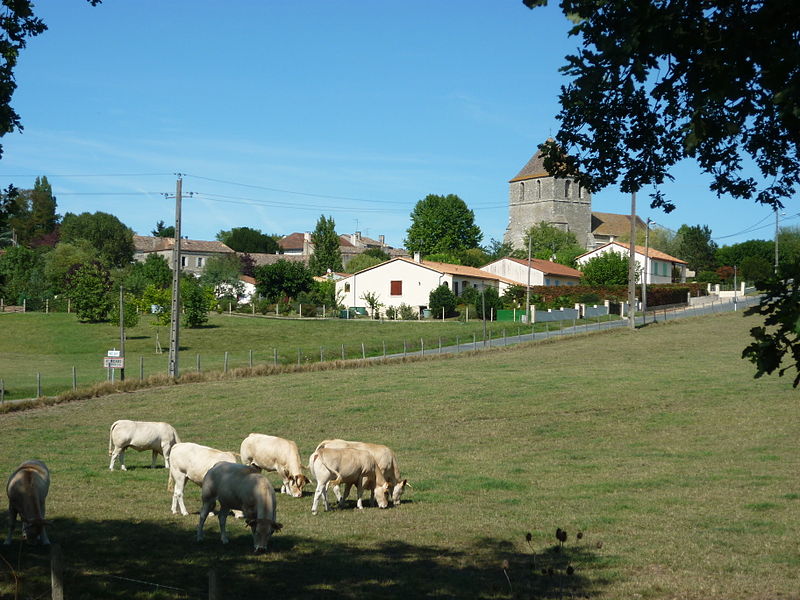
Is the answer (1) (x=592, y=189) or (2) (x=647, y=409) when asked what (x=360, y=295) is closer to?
(2) (x=647, y=409)

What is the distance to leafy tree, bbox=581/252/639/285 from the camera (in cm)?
10825

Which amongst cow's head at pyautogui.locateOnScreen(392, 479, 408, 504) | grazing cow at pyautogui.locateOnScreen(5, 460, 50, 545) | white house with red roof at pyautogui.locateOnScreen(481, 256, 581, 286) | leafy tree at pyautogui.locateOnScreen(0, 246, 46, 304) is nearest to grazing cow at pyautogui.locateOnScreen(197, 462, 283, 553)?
grazing cow at pyautogui.locateOnScreen(5, 460, 50, 545)

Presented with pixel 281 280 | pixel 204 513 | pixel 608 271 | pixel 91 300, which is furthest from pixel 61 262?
pixel 204 513

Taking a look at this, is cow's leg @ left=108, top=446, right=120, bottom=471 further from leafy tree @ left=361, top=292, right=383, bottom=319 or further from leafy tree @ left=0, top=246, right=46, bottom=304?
leafy tree @ left=0, top=246, right=46, bottom=304

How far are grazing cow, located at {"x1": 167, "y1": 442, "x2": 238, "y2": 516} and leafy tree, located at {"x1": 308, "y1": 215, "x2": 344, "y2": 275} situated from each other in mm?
141957

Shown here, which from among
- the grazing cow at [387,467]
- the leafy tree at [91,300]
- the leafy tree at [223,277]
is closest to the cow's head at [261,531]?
the grazing cow at [387,467]

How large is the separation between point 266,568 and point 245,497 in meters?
1.46

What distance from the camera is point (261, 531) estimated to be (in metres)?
12.7

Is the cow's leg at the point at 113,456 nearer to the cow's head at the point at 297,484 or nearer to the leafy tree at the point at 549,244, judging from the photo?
the cow's head at the point at 297,484

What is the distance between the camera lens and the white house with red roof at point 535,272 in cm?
11238

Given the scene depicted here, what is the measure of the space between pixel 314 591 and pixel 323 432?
1882 cm

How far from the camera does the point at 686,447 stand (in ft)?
84.5

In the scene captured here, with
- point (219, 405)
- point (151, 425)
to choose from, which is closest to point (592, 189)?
point (151, 425)

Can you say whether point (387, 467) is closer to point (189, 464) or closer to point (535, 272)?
point (189, 464)
